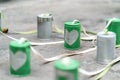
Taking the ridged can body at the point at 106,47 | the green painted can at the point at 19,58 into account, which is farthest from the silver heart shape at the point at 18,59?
the ridged can body at the point at 106,47

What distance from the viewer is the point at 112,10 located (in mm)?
3816

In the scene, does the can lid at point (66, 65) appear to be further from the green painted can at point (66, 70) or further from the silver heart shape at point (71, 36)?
the silver heart shape at point (71, 36)

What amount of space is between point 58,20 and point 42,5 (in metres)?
0.91

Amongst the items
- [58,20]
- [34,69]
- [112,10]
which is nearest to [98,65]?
[34,69]

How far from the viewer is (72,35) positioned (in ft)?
7.24

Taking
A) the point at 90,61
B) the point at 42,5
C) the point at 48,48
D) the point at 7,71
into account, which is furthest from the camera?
the point at 42,5

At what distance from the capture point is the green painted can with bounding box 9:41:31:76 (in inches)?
69.1

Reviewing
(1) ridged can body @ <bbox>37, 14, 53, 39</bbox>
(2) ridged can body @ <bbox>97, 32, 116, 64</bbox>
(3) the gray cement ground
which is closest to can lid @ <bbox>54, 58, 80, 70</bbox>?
(3) the gray cement ground

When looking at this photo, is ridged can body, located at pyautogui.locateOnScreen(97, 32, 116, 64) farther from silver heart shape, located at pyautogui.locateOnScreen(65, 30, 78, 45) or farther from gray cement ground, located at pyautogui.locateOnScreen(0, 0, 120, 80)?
silver heart shape, located at pyautogui.locateOnScreen(65, 30, 78, 45)

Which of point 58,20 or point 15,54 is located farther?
point 58,20

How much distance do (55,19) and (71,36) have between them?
44.2 inches

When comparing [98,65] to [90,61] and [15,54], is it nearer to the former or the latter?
[90,61]

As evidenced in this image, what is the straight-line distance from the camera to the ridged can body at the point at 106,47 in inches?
76.9

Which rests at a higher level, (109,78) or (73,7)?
(73,7)
